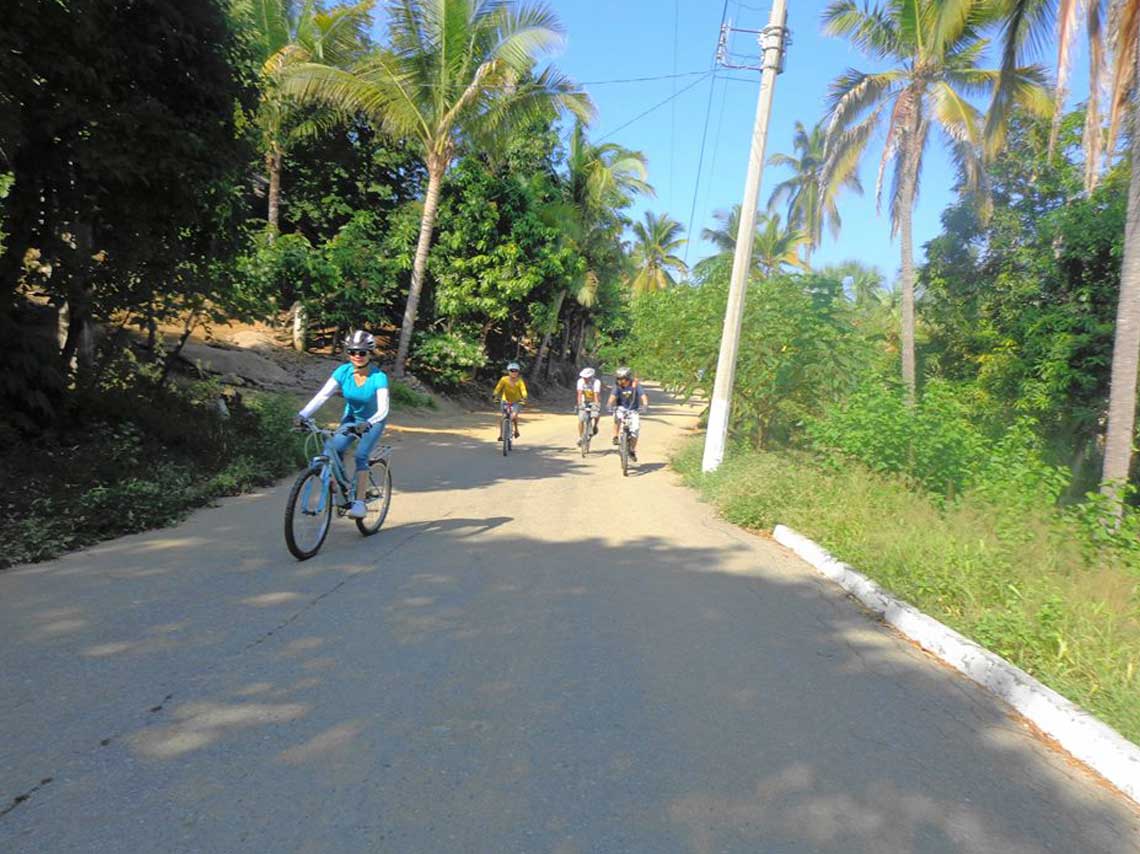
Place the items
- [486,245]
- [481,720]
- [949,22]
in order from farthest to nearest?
1. [486,245]
2. [949,22]
3. [481,720]

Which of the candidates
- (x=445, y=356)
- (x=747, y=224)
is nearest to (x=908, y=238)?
(x=747, y=224)

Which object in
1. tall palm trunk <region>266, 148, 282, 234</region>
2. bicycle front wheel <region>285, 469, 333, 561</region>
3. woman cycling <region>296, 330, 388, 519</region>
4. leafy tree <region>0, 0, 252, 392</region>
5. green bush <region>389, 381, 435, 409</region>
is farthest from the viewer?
tall palm trunk <region>266, 148, 282, 234</region>

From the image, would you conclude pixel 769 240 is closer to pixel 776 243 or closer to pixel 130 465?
pixel 776 243

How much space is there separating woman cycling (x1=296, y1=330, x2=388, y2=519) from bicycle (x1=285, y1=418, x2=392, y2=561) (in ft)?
0.23

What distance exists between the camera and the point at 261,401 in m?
12.2

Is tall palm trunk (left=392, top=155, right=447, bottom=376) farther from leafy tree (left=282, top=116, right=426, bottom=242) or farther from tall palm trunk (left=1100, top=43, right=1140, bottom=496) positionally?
tall palm trunk (left=1100, top=43, right=1140, bottom=496)

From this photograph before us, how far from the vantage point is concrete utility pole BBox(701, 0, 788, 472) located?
11.5 metres

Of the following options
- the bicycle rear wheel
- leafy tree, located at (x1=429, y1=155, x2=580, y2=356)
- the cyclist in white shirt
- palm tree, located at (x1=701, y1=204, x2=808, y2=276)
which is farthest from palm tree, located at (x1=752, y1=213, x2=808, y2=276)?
the bicycle rear wheel

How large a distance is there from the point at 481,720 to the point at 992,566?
13.9 ft

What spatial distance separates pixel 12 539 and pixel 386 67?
16.4 metres

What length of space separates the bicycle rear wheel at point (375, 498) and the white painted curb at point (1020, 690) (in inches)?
163

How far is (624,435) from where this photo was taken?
1240 centimetres

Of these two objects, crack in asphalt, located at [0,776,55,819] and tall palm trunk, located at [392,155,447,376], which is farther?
tall palm trunk, located at [392,155,447,376]

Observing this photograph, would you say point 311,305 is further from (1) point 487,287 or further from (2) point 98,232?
(2) point 98,232
